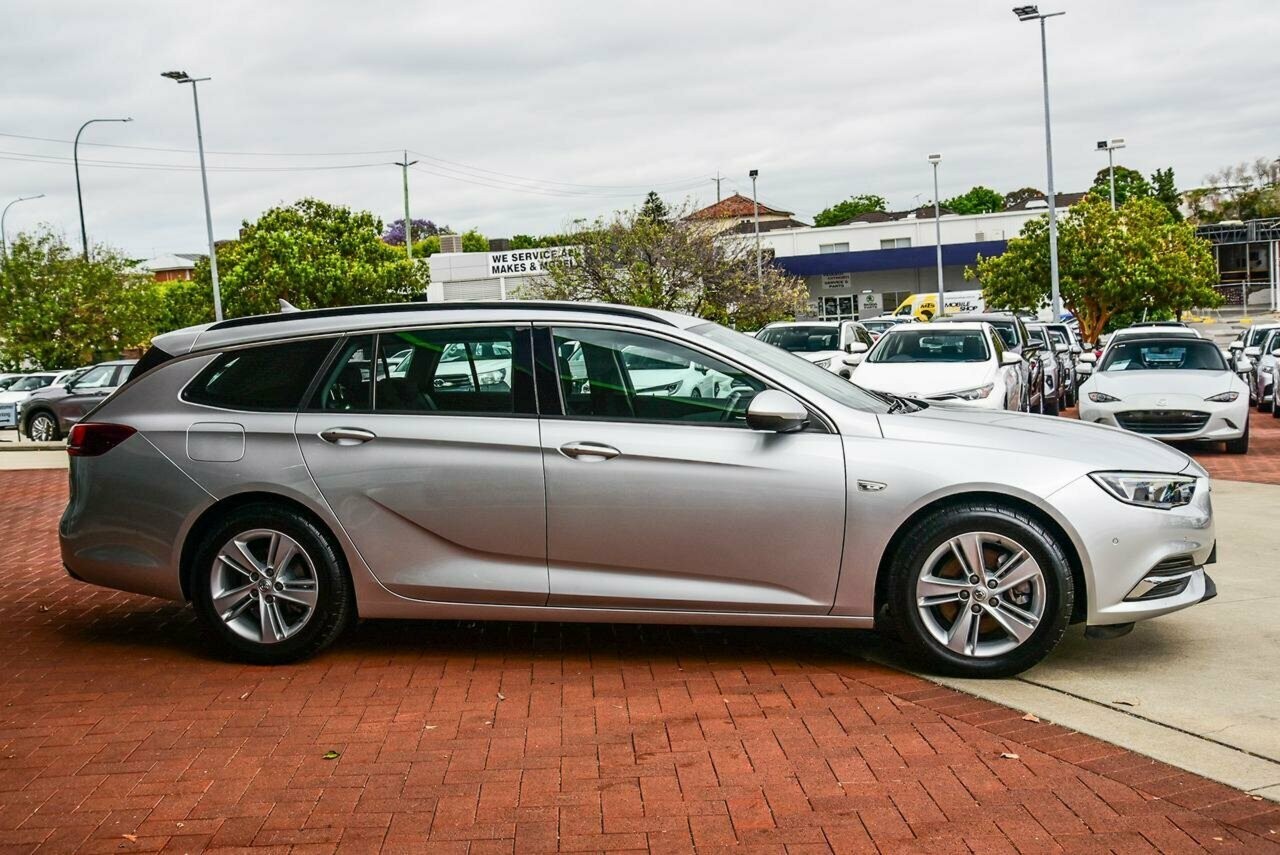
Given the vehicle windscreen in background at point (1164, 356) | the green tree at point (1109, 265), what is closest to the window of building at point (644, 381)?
the vehicle windscreen in background at point (1164, 356)

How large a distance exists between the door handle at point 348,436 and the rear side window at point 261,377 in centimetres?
27

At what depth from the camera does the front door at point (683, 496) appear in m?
5.72

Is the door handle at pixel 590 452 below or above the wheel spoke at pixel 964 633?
above

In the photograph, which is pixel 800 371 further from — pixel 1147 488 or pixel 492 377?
pixel 1147 488

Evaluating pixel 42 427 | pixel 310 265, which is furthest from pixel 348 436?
pixel 310 265

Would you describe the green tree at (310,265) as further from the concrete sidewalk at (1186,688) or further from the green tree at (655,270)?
the concrete sidewalk at (1186,688)

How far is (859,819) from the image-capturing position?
4.21 meters

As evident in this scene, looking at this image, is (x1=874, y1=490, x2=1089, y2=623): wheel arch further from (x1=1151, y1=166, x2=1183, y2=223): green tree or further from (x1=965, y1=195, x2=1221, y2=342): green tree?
(x1=1151, y1=166, x2=1183, y2=223): green tree

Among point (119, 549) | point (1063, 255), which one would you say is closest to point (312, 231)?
point (1063, 255)

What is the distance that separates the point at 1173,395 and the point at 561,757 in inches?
497

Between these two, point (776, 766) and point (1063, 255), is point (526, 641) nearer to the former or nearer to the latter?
point (776, 766)

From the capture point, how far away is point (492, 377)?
19.9ft

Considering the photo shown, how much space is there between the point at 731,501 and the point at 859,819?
180 centimetres

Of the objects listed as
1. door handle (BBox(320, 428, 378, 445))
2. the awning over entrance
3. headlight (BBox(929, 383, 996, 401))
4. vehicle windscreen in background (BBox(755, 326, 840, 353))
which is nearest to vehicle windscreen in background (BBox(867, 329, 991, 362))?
headlight (BBox(929, 383, 996, 401))
